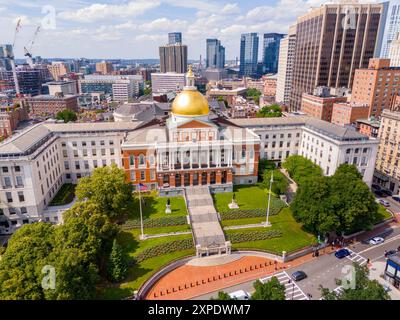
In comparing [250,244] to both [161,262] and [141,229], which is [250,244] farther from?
[141,229]

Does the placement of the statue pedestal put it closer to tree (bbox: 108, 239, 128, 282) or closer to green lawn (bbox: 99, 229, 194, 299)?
green lawn (bbox: 99, 229, 194, 299)

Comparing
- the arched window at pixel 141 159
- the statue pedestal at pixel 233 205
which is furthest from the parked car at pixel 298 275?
the arched window at pixel 141 159

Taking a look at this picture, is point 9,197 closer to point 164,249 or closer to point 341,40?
point 164,249

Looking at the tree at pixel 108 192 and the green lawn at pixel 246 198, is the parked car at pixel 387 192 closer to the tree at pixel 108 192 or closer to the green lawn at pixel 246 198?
the green lawn at pixel 246 198
